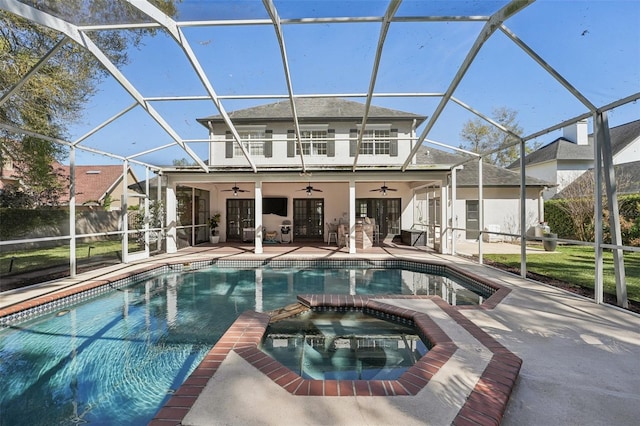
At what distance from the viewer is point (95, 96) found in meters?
8.76

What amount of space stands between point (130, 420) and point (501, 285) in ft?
20.4

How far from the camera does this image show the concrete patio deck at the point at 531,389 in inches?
86.7

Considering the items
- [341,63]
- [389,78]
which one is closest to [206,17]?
[341,63]

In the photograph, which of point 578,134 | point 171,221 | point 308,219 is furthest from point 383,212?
point 578,134

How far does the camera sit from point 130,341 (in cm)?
430

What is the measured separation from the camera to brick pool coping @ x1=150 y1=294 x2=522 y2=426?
2.23 meters

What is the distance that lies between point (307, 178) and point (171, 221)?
16.6 feet

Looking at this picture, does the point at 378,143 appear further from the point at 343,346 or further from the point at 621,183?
the point at 621,183

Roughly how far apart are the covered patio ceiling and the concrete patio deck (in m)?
3.06

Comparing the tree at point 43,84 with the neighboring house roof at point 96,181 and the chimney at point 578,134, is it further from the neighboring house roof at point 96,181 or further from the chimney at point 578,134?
the chimney at point 578,134

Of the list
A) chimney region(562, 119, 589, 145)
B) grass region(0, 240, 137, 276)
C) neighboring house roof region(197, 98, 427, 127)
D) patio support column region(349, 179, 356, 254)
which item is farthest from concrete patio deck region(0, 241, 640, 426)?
chimney region(562, 119, 589, 145)

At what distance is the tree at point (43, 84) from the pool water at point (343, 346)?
7.24 meters

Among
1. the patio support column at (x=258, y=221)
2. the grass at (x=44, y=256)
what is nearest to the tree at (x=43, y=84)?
the grass at (x=44, y=256)

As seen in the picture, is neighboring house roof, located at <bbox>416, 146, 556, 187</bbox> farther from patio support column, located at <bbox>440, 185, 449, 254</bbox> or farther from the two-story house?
patio support column, located at <bbox>440, 185, 449, 254</bbox>
